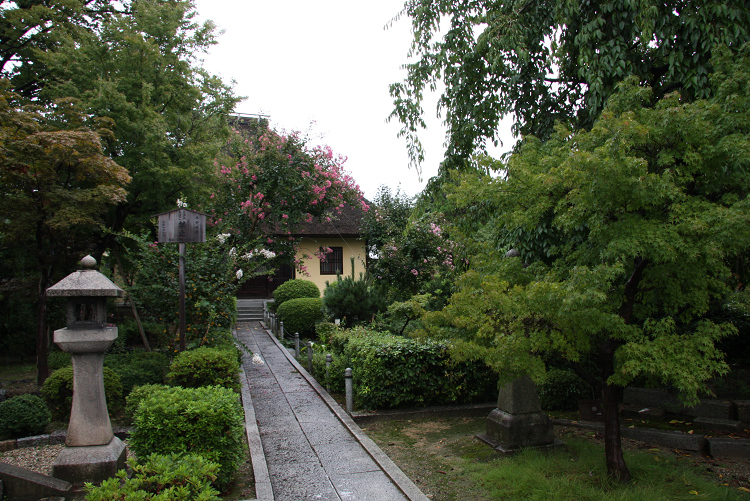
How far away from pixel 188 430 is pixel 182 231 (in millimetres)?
4161

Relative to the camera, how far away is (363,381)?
8.19m

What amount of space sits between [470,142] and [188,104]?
8.29m

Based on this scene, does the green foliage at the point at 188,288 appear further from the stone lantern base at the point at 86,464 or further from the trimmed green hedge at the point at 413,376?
the stone lantern base at the point at 86,464

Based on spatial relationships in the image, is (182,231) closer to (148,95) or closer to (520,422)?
(148,95)

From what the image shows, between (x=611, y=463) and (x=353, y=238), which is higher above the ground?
(x=353, y=238)

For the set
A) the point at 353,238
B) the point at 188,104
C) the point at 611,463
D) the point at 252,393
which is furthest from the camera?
the point at 353,238

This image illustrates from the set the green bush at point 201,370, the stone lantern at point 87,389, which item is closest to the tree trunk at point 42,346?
the green bush at point 201,370

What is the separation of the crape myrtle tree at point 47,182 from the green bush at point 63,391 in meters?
2.15

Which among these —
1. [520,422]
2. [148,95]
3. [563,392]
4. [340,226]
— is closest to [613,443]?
[520,422]

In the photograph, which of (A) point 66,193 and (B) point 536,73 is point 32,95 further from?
(B) point 536,73

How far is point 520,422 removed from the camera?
634 cm

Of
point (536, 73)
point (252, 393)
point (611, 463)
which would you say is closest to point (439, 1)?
point (536, 73)

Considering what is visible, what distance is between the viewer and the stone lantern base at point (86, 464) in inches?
199

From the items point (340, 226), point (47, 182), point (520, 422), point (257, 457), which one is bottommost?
point (257, 457)
